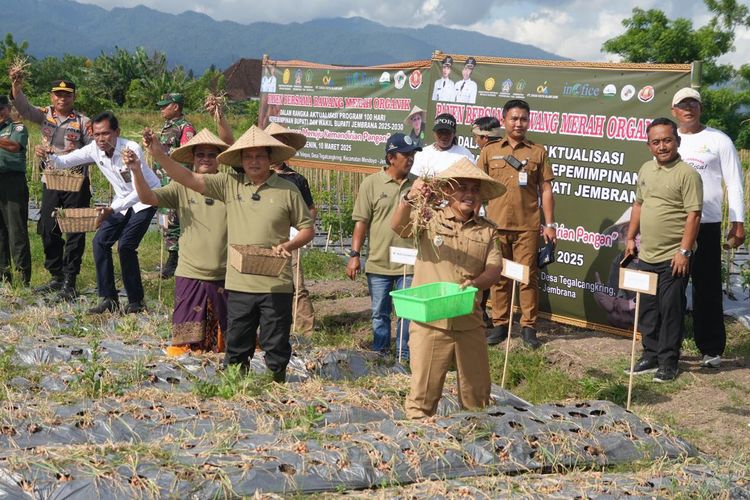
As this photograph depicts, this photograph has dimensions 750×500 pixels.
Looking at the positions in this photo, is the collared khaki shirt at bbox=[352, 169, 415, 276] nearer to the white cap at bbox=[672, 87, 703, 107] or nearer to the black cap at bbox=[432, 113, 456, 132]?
the black cap at bbox=[432, 113, 456, 132]

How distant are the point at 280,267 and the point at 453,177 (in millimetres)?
1367

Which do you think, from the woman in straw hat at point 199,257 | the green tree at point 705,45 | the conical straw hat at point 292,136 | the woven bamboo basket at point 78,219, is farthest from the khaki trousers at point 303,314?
the green tree at point 705,45

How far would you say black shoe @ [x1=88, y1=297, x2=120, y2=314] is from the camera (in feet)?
26.6

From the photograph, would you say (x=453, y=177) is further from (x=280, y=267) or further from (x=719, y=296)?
(x=719, y=296)

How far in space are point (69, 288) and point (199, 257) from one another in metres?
2.84

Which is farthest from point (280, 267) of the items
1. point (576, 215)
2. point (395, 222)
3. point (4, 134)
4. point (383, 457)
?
point (4, 134)

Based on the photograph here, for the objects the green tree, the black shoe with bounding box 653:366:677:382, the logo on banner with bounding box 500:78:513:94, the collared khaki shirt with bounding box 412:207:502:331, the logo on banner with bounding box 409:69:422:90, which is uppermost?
the green tree

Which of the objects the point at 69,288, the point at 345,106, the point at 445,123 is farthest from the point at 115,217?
the point at 345,106

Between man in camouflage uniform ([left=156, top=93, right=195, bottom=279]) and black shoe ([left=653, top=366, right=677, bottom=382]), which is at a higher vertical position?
man in camouflage uniform ([left=156, top=93, right=195, bottom=279])

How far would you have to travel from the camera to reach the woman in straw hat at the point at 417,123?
31.4 ft

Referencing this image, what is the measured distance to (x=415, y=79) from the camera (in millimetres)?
9766

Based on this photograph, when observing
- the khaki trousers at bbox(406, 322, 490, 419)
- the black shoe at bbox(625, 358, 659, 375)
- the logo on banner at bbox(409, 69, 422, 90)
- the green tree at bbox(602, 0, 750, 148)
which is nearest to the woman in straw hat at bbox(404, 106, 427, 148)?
the logo on banner at bbox(409, 69, 422, 90)

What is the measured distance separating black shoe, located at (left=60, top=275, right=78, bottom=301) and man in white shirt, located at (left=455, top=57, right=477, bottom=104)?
4046 mm

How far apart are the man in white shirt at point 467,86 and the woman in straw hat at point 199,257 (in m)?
3.06
